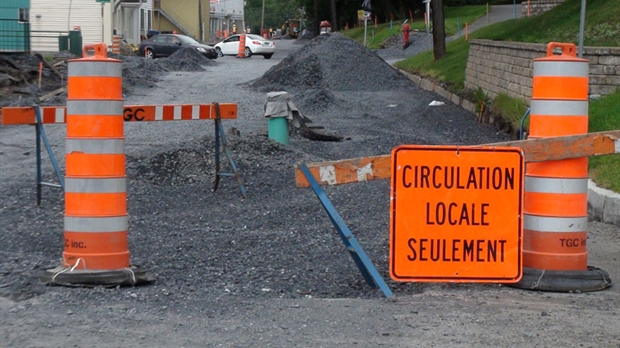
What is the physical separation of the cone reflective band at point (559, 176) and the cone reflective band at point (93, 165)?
290 cm

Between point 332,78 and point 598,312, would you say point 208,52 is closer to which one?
point 332,78

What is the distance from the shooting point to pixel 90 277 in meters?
6.54

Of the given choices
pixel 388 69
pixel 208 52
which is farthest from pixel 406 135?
pixel 208 52

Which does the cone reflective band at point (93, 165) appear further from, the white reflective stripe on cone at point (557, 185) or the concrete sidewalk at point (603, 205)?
the concrete sidewalk at point (603, 205)

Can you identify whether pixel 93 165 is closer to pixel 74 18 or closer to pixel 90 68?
pixel 90 68

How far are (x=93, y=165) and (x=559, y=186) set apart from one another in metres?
3.20

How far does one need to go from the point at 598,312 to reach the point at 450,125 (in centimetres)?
1402

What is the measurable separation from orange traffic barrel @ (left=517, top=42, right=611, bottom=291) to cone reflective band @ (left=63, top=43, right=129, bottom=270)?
287 cm

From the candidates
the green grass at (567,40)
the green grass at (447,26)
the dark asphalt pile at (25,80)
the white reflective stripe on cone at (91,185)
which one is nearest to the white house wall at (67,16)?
the green grass at (447,26)

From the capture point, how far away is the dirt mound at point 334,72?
2983 centimetres

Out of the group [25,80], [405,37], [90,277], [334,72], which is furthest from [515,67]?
[405,37]

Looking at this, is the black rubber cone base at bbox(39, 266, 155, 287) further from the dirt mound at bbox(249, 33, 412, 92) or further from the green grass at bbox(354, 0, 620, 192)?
the dirt mound at bbox(249, 33, 412, 92)

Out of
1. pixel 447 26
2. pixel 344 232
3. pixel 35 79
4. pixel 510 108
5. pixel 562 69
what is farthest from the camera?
pixel 447 26

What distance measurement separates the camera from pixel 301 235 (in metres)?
8.60
